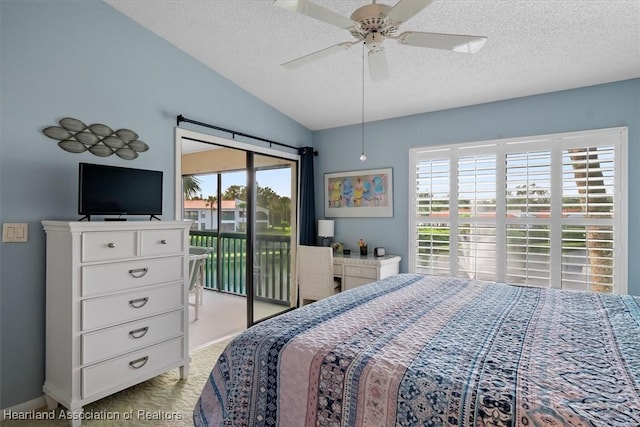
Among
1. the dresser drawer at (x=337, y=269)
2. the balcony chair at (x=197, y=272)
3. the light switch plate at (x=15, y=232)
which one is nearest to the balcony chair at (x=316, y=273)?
the dresser drawer at (x=337, y=269)

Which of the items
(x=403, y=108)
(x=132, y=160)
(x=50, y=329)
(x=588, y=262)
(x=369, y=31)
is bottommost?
(x=50, y=329)

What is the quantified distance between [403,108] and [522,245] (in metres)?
1.91

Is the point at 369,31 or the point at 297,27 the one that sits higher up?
the point at 297,27

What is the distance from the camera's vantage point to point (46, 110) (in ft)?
7.62

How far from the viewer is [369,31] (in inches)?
71.8

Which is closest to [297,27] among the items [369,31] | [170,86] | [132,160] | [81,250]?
[369,31]

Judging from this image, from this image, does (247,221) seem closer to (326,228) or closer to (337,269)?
(326,228)

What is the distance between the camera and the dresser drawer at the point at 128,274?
212 cm

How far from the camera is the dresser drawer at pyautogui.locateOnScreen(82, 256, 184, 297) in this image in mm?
2121

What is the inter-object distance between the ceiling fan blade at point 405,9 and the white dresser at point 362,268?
2.51 metres

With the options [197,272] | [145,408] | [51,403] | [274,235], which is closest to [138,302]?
[145,408]

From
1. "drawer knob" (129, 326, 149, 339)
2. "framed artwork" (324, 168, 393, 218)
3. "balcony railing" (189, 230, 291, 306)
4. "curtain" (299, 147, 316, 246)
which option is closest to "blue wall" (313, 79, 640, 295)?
"framed artwork" (324, 168, 393, 218)

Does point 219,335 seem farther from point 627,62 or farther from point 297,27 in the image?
point 627,62

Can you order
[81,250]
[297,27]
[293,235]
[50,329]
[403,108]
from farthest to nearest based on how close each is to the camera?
[293,235], [403,108], [297,27], [50,329], [81,250]
